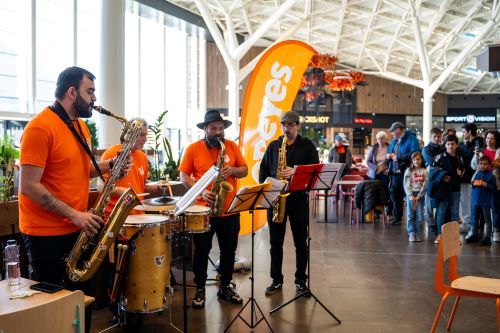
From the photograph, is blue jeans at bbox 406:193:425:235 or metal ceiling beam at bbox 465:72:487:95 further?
metal ceiling beam at bbox 465:72:487:95

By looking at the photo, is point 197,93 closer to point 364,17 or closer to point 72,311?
point 364,17

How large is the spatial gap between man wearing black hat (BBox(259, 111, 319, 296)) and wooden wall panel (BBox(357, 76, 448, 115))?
83.7ft

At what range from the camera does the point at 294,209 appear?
4750 mm

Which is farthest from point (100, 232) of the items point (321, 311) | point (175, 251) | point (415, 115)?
point (415, 115)

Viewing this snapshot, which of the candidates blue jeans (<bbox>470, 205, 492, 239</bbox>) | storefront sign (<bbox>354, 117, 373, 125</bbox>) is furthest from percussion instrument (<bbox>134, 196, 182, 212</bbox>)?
storefront sign (<bbox>354, 117, 373, 125</bbox>)

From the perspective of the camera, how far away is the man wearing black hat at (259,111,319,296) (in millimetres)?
4746

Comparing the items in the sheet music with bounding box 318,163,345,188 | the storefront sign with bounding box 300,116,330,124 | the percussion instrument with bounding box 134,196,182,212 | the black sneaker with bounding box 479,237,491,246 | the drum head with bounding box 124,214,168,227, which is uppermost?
the storefront sign with bounding box 300,116,330,124

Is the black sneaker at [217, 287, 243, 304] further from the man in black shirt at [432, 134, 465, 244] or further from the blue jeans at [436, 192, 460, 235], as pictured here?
the blue jeans at [436, 192, 460, 235]

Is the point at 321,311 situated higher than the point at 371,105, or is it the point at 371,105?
the point at 371,105

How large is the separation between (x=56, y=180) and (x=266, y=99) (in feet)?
Answer: 12.9

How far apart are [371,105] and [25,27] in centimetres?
2304

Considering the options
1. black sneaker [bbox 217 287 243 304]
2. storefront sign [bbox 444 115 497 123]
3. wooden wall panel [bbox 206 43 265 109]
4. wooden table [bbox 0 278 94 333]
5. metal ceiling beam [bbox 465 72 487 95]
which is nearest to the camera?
wooden table [bbox 0 278 94 333]

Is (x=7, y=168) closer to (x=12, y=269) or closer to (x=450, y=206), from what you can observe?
(x=12, y=269)

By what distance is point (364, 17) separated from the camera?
1978 centimetres
